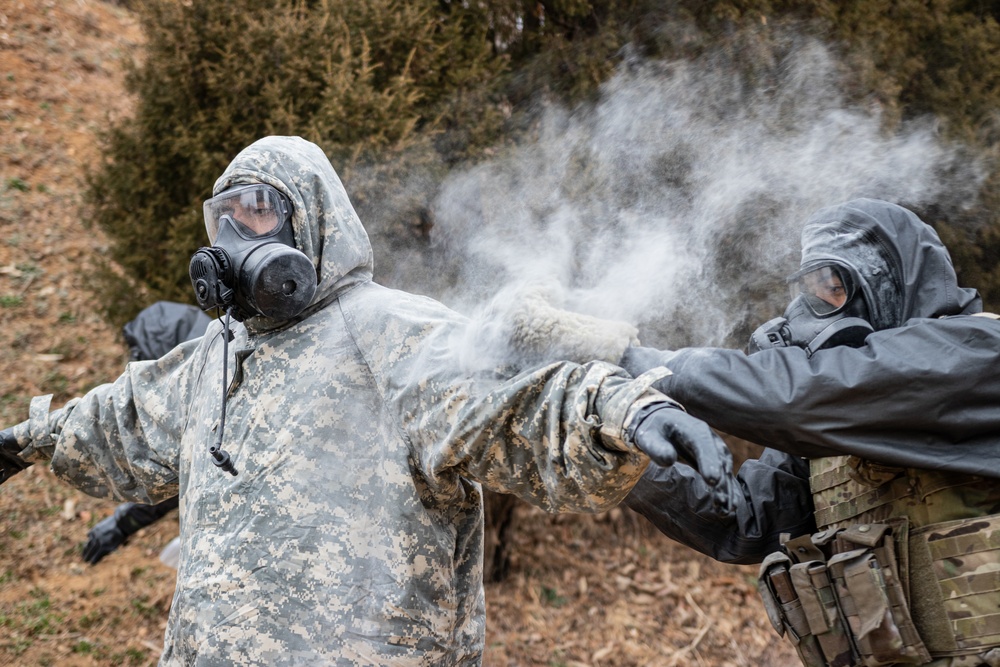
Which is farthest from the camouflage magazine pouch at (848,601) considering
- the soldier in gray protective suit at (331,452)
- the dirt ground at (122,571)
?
the dirt ground at (122,571)

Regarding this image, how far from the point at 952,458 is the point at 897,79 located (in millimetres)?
4194

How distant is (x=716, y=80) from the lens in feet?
18.9

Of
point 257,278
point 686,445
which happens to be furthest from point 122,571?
point 686,445

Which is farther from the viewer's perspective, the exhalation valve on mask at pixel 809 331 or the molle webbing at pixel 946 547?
the exhalation valve on mask at pixel 809 331

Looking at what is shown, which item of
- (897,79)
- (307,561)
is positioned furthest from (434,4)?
(307,561)

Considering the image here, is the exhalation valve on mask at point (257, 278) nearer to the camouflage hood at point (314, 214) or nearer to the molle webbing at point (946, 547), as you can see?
the camouflage hood at point (314, 214)

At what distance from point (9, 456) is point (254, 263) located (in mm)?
1523

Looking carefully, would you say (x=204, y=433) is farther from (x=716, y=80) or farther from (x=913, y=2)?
(x=913, y=2)

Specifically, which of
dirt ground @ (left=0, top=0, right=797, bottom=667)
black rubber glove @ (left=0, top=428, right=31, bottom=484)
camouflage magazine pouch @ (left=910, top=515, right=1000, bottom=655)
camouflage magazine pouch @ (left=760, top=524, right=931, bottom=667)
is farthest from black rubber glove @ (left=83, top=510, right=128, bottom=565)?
camouflage magazine pouch @ (left=910, top=515, right=1000, bottom=655)

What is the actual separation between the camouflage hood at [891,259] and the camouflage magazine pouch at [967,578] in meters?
0.71

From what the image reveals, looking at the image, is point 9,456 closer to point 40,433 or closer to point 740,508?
point 40,433

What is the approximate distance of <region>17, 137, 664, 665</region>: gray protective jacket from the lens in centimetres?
227

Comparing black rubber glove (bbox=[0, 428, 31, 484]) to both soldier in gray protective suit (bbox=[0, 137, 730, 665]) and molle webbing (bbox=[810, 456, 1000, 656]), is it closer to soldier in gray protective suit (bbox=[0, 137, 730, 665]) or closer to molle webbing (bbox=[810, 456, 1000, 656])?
soldier in gray protective suit (bbox=[0, 137, 730, 665])

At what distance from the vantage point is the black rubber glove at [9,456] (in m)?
3.29
